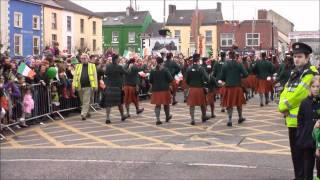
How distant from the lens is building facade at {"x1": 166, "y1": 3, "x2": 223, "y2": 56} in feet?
236

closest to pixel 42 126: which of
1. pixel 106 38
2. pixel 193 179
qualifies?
pixel 193 179

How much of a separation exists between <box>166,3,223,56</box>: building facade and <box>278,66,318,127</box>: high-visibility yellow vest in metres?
63.5

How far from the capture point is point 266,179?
757cm

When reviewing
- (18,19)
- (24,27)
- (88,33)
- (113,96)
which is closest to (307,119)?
(113,96)

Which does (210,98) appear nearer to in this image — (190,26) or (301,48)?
(301,48)

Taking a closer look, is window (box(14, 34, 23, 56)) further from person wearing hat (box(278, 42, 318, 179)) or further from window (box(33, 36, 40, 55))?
person wearing hat (box(278, 42, 318, 179))

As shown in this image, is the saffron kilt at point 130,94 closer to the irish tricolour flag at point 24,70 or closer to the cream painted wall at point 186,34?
the irish tricolour flag at point 24,70

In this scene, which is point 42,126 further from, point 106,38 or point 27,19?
point 106,38

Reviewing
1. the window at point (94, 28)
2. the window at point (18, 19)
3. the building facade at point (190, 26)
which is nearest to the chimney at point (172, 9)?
the building facade at point (190, 26)

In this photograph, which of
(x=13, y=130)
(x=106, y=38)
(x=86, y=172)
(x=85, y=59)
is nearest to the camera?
(x=86, y=172)

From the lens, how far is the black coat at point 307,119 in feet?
20.6

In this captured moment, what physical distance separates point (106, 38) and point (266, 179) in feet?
217

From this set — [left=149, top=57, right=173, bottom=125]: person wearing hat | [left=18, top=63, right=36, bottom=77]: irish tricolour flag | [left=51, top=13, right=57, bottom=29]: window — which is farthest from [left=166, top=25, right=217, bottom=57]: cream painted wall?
[left=18, top=63, right=36, bottom=77]: irish tricolour flag

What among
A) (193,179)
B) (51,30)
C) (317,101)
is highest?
(51,30)
